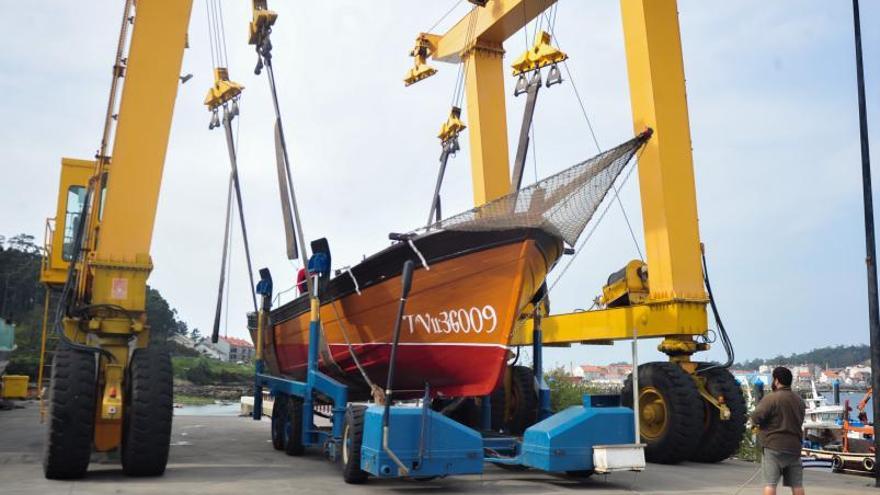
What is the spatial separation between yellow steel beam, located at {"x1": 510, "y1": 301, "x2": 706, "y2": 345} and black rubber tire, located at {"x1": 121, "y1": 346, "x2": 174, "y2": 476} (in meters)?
3.99

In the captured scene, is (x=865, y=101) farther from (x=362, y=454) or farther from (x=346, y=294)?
(x=362, y=454)

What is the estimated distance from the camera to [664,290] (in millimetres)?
10055

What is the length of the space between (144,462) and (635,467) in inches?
183

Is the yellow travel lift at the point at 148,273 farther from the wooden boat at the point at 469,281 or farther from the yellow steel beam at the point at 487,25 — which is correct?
the wooden boat at the point at 469,281

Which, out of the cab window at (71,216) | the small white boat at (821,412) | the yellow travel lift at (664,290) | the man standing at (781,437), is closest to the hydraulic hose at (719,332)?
the yellow travel lift at (664,290)

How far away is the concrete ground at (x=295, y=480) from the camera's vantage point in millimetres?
6562

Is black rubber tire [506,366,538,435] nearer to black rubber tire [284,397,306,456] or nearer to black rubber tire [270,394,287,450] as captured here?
black rubber tire [284,397,306,456]

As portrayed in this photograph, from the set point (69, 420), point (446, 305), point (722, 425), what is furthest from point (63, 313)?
point (722, 425)

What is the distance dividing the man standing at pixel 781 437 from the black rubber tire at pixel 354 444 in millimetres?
3428

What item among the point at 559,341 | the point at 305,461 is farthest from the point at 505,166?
the point at 305,461

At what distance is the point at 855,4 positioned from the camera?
940 centimetres

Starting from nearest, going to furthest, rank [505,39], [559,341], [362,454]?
[362,454] < [559,341] < [505,39]

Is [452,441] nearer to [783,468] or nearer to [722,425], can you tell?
[783,468]

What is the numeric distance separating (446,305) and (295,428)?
3.13 m
